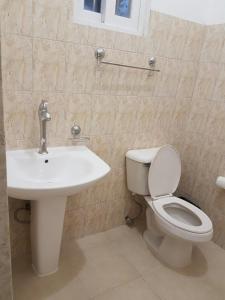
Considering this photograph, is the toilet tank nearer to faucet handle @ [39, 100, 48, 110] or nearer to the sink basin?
the sink basin

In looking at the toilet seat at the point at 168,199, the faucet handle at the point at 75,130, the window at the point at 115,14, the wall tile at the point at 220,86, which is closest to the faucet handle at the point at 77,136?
the faucet handle at the point at 75,130

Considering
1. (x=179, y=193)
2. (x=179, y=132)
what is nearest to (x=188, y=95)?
(x=179, y=132)

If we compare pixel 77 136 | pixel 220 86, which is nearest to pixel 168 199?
pixel 77 136

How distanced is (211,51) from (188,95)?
38 centimetres

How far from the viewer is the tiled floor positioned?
1.46 meters

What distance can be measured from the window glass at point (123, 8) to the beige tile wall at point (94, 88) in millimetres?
181

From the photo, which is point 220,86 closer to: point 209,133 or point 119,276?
point 209,133

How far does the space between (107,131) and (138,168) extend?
37 centimetres

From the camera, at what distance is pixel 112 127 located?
1728 millimetres

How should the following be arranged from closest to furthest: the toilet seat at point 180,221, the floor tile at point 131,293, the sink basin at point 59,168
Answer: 1. the sink basin at point 59,168
2. the floor tile at point 131,293
3. the toilet seat at point 180,221

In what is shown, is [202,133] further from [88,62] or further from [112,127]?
[88,62]

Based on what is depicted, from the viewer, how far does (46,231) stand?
4.60 feet

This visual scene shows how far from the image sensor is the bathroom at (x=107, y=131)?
1.31m

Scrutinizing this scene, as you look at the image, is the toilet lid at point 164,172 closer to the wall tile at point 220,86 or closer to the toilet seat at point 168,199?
the toilet seat at point 168,199
